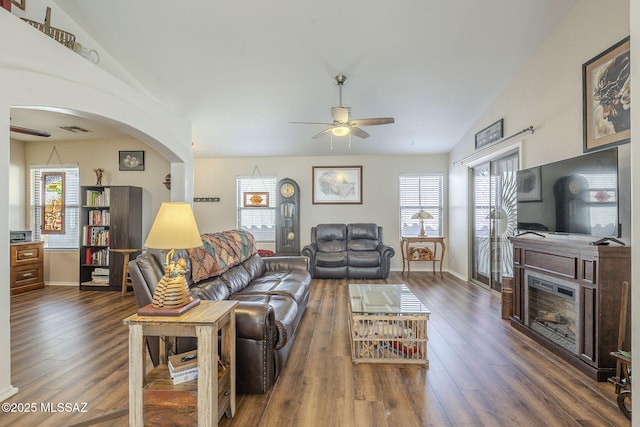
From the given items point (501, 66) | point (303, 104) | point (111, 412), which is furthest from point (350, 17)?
point (111, 412)

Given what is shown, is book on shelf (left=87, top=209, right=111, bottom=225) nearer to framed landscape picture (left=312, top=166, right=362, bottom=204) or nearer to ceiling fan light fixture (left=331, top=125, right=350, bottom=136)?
framed landscape picture (left=312, top=166, right=362, bottom=204)

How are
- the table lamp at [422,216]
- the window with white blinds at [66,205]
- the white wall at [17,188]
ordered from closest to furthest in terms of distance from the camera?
the white wall at [17,188] → the window with white blinds at [66,205] → the table lamp at [422,216]

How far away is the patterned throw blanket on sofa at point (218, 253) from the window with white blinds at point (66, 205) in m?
3.70

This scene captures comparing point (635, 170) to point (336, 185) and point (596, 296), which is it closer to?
point (596, 296)

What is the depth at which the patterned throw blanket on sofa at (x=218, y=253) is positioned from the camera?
8.61ft

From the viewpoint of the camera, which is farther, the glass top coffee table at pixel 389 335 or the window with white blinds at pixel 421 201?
the window with white blinds at pixel 421 201

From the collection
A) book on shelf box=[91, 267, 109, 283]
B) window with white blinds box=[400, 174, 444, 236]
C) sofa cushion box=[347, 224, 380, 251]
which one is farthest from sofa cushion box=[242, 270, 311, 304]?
window with white blinds box=[400, 174, 444, 236]

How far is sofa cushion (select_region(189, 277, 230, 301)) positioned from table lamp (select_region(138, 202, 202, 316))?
60 centimetres

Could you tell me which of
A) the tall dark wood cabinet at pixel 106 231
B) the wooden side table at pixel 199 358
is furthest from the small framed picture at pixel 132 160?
the wooden side table at pixel 199 358

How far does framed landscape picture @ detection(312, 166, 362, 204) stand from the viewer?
6652 mm

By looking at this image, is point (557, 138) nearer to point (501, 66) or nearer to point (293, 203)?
point (501, 66)

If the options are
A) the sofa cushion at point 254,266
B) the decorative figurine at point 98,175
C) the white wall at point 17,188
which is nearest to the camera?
the sofa cushion at point 254,266

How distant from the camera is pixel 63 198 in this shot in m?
5.46

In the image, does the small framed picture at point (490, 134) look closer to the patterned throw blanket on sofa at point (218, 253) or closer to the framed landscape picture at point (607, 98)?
the framed landscape picture at point (607, 98)
